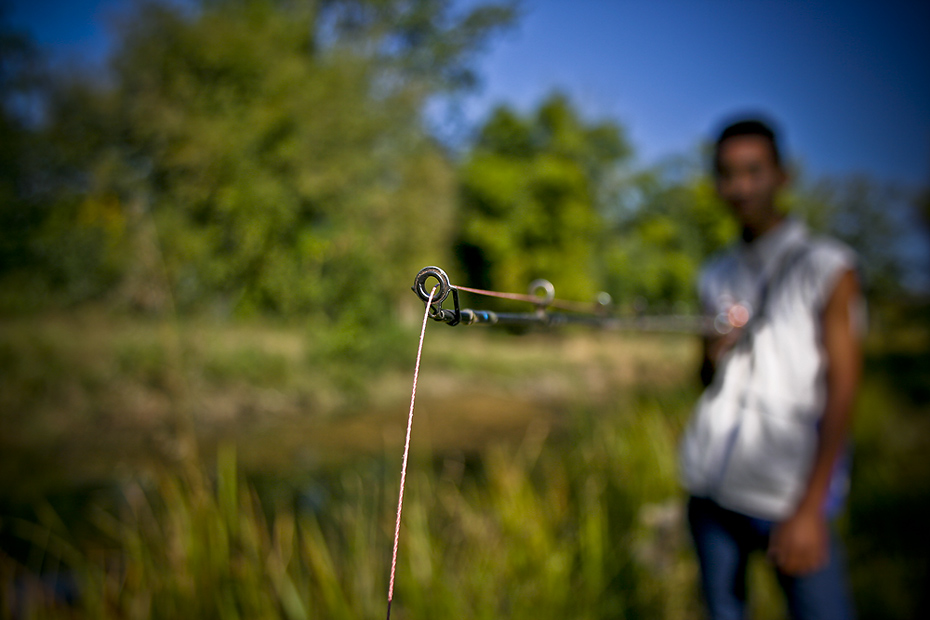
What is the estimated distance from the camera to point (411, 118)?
1187 cm

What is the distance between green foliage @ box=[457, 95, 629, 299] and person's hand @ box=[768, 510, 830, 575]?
8.04m

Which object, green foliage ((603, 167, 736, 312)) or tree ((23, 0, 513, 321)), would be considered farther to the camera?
green foliage ((603, 167, 736, 312))

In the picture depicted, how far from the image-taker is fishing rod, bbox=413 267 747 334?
56cm

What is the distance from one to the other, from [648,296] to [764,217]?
16588mm

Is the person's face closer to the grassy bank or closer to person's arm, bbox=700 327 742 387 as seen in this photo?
person's arm, bbox=700 327 742 387

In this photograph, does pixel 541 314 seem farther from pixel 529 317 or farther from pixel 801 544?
pixel 801 544

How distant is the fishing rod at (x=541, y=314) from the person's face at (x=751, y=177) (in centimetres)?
31

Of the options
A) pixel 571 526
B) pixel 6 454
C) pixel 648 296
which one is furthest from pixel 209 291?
pixel 648 296

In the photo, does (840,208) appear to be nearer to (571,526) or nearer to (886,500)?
(886,500)

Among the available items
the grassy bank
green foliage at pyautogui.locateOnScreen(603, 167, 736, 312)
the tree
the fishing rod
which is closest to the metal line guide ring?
the fishing rod

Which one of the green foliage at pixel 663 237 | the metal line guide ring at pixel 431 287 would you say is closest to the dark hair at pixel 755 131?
the metal line guide ring at pixel 431 287

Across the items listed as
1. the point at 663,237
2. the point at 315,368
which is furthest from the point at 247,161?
the point at 663,237

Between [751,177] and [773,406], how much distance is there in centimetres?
67

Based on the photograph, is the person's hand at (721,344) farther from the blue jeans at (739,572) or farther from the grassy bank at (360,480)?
the grassy bank at (360,480)
